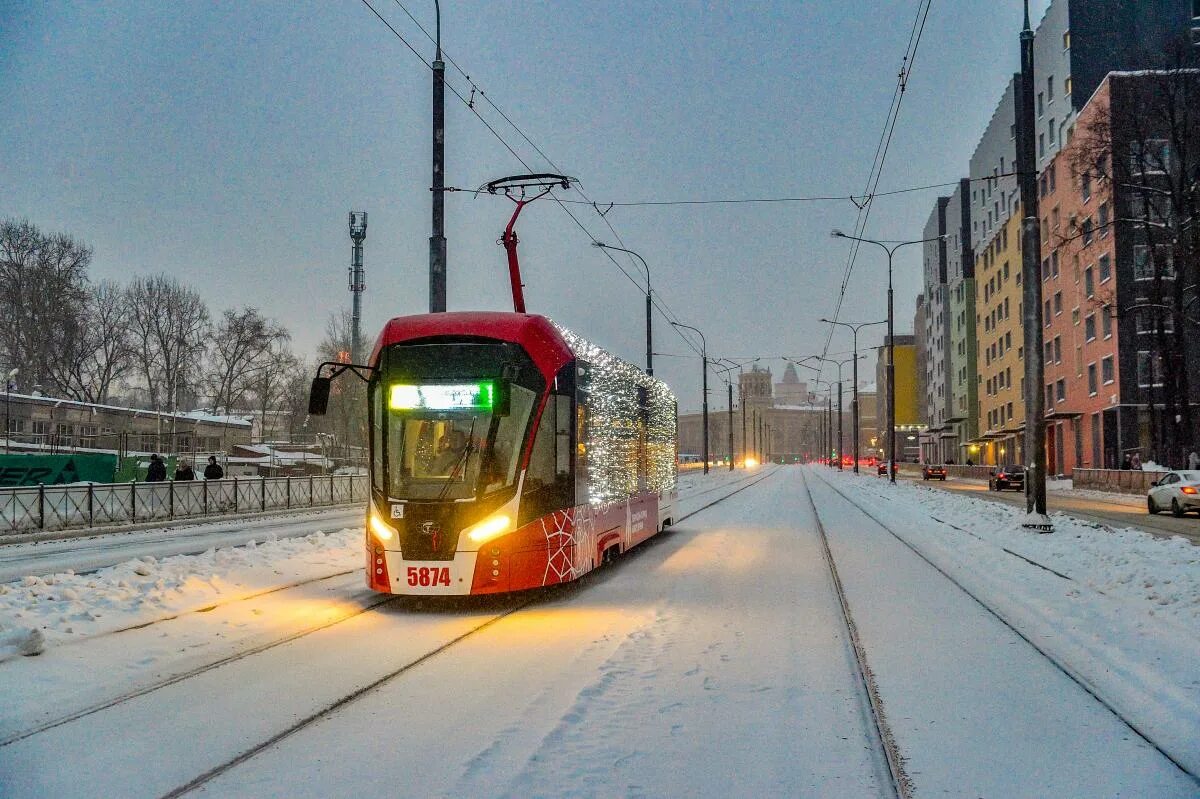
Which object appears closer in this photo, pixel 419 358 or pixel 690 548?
pixel 419 358

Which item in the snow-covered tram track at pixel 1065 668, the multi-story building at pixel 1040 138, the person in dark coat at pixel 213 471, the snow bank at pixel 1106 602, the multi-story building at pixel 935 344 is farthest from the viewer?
the multi-story building at pixel 935 344

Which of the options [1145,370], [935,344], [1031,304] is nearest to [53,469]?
[1031,304]

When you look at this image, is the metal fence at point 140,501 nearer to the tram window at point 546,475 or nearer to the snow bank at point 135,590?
the snow bank at point 135,590

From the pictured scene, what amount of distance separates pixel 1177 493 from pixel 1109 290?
26930 mm

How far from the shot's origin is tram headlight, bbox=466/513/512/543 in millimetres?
10367

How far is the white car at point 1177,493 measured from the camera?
28.2 m

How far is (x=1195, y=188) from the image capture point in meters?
37.2

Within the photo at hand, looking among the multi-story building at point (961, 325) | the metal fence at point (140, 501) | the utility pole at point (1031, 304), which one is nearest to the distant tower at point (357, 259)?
the metal fence at point (140, 501)

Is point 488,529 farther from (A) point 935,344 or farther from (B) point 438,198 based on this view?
(A) point 935,344

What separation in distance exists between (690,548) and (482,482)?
8263mm

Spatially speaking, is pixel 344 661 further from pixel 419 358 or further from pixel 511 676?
pixel 419 358

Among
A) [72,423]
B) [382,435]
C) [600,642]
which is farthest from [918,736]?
[72,423]

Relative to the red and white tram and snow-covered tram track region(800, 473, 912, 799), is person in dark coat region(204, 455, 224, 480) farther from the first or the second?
snow-covered tram track region(800, 473, 912, 799)

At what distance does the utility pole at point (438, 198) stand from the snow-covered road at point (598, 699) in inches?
261
